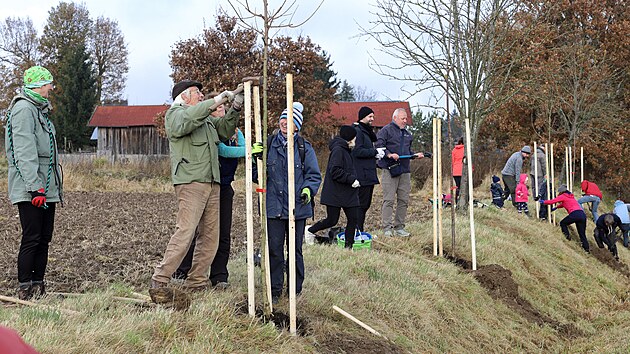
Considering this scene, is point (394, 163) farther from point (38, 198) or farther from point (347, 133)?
point (38, 198)

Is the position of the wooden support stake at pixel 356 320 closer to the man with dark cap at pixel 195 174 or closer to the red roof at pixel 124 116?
the man with dark cap at pixel 195 174

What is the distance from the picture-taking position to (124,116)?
4472cm

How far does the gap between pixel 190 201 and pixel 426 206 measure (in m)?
13.6

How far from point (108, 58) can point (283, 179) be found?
48.9 metres

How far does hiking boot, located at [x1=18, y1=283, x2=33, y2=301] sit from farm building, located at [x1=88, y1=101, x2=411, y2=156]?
3750 centimetres

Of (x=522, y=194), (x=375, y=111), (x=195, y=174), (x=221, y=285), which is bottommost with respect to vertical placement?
(x=221, y=285)

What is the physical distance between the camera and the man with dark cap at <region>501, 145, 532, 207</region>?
16.7m

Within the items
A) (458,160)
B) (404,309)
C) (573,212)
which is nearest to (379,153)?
(404,309)

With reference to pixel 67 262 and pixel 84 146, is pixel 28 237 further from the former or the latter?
pixel 84 146

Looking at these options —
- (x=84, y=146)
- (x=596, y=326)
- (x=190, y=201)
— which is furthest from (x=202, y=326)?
(x=84, y=146)

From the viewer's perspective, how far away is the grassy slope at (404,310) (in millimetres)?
4594

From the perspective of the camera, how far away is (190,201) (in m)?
5.79

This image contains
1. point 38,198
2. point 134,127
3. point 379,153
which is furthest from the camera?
point 134,127

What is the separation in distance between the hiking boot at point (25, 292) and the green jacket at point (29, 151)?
0.78 m
